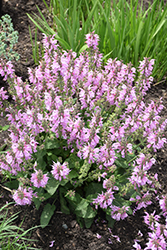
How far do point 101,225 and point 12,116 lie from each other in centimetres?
141

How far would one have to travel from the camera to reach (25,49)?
14.2 feet

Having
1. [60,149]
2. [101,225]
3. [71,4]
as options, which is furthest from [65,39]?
[101,225]

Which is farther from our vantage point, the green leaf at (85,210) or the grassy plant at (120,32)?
the grassy plant at (120,32)

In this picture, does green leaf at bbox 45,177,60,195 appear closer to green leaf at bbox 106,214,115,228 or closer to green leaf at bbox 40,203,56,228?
green leaf at bbox 40,203,56,228

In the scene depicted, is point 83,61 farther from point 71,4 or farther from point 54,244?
point 71,4

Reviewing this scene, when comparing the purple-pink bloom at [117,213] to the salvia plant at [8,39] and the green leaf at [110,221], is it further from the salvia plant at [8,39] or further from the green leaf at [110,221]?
the salvia plant at [8,39]

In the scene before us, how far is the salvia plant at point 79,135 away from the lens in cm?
202

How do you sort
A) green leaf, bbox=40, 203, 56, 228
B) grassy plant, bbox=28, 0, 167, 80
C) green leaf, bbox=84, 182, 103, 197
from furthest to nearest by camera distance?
grassy plant, bbox=28, 0, 167, 80 → green leaf, bbox=84, 182, 103, 197 → green leaf, bbox=40, 203, 56, 228

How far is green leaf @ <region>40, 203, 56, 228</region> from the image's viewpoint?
2313 millimetres

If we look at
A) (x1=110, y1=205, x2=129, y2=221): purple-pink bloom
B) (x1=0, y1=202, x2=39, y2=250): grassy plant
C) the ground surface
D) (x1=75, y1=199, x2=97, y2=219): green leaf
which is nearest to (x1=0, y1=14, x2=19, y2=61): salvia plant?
the ground surface

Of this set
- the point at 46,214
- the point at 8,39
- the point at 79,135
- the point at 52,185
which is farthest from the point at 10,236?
the point at 8,39

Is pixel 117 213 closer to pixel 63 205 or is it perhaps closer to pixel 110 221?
pixel 110 221

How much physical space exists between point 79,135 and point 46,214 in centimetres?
90

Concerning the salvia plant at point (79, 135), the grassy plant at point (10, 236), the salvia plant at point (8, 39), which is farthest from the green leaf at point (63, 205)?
the salvia plant at point (8, 39)
